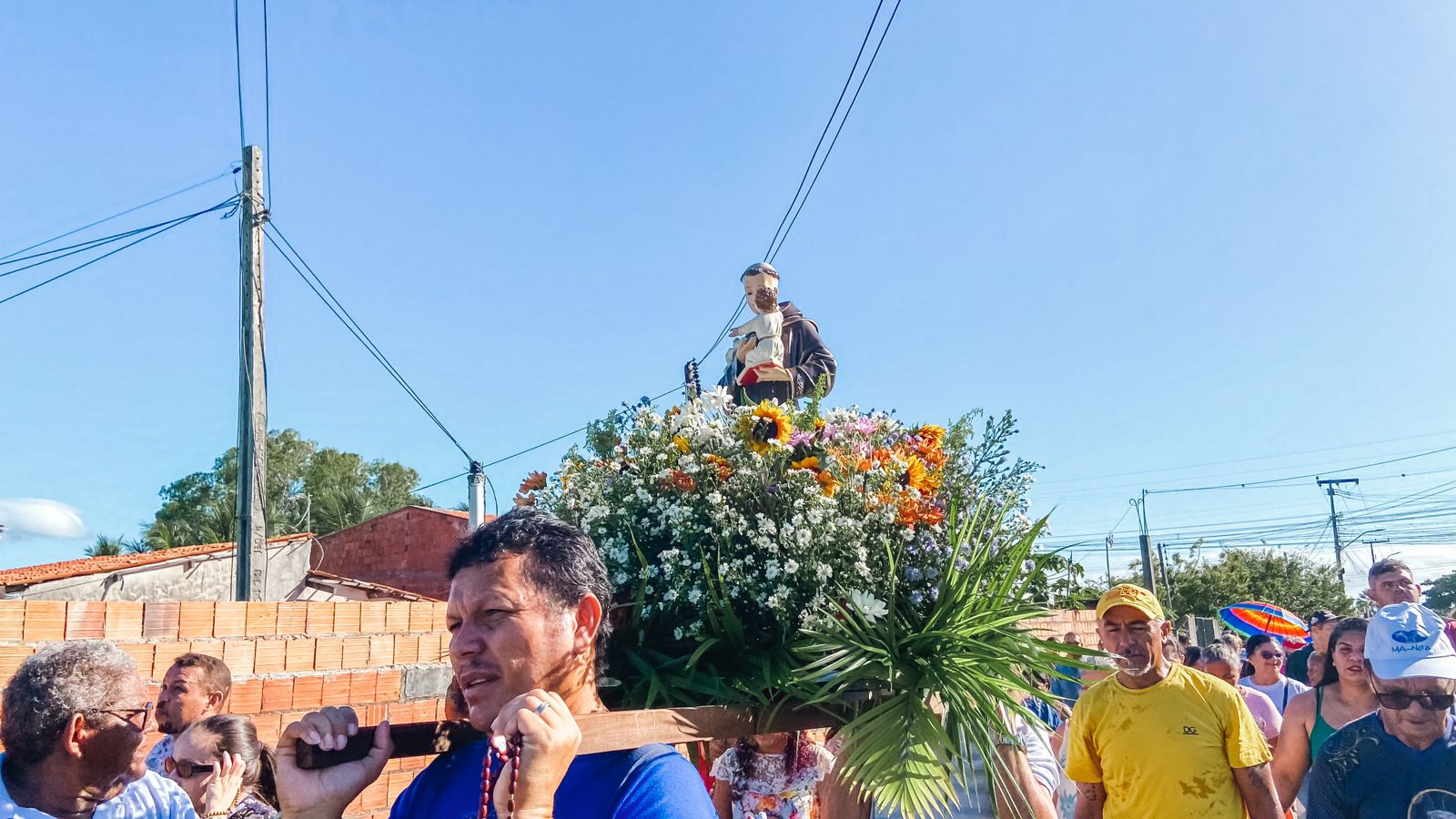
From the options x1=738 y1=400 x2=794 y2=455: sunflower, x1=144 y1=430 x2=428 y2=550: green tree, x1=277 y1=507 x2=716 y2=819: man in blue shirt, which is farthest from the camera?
x1=144 y1=430 x2=428 y2=550: green tree

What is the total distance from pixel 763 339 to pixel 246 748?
2.49 meters

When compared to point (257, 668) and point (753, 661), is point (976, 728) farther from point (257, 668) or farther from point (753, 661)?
point (257, 668)

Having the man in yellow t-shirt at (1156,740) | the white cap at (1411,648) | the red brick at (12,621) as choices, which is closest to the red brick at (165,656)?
the red brick at (12,621)

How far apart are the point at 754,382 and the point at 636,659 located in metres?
2.14

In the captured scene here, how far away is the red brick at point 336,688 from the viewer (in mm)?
4496

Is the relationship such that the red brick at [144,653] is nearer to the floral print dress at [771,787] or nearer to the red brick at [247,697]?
the red brick at [247,697]

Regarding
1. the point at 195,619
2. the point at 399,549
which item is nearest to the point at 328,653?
the point at 195,619

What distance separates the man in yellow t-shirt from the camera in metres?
3.41

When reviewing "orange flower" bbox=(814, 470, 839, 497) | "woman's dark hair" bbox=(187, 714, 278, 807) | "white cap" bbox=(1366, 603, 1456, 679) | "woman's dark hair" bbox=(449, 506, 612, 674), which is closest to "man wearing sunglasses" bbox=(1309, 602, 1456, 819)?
"white cap" bbox=(1366, 603, 1456, 679)

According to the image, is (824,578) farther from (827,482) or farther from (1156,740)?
(1156,740)

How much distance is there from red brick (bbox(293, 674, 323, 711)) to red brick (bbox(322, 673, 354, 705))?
22 millimetres

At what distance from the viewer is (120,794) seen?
8.55ft

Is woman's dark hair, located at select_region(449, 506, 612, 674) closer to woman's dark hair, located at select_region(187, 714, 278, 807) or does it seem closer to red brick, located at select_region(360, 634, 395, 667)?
woman's dark hair, located at select_region(187, 714, 278, 807)

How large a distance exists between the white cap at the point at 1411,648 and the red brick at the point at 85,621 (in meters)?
4.61
